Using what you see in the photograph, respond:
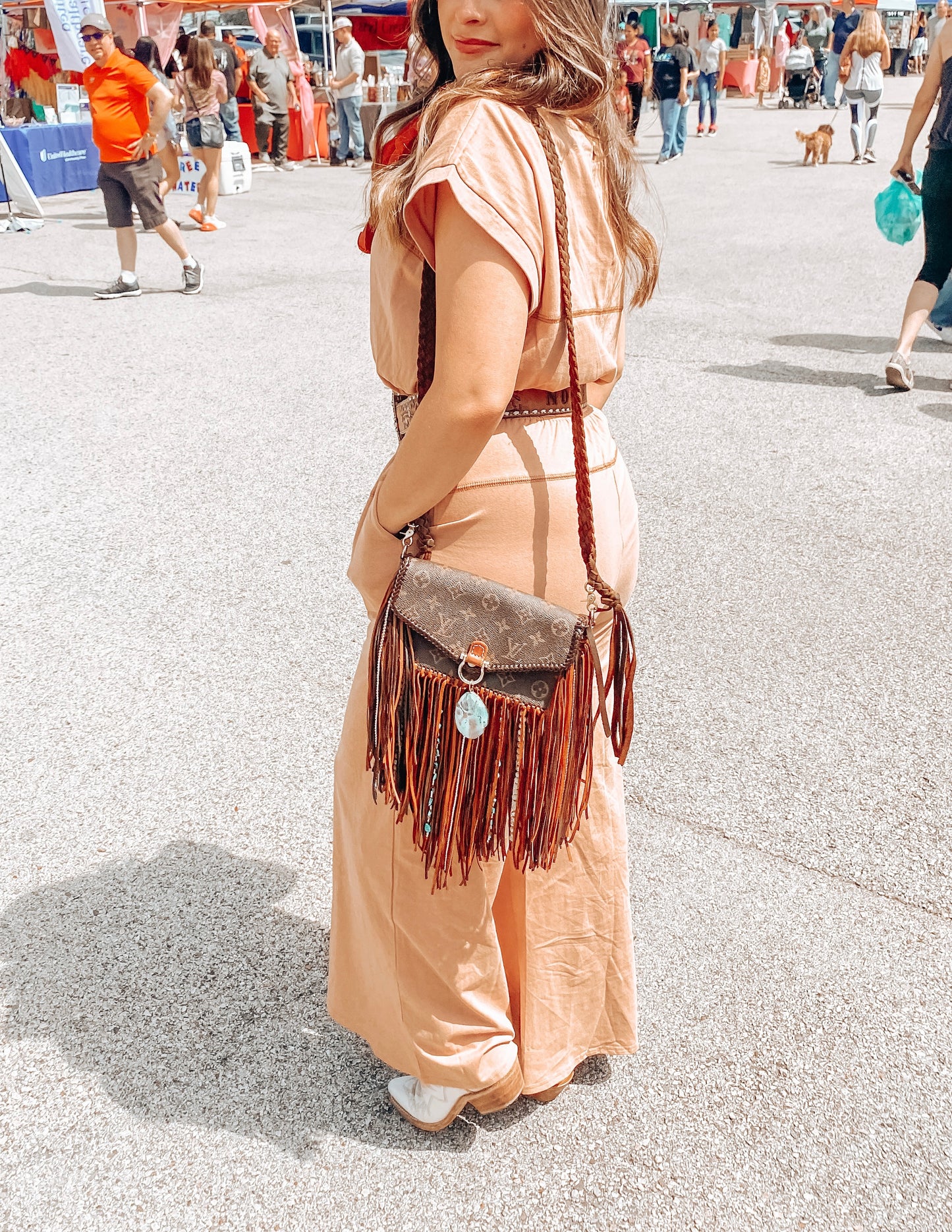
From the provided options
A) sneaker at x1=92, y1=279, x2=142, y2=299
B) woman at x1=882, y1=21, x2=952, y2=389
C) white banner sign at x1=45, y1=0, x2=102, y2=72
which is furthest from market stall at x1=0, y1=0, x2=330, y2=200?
woman at x1=882, y1=21, x2=952, y2=389

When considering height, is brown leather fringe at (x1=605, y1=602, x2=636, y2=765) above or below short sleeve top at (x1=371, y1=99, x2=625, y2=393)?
below

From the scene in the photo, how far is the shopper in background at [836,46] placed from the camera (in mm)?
25203

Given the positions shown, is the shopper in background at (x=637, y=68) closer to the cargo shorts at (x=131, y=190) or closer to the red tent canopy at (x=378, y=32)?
the red tent canopy at (x=378, y=32)

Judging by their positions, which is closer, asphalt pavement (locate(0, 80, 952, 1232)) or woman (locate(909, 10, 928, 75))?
asphalt pavement (locate(0, 80, 952, 1232))

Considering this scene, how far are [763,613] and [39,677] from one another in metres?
2.27

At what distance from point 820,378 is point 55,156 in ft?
33.5

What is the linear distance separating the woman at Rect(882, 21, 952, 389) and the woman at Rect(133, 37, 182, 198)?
16.4 ft

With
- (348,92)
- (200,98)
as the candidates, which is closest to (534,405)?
(200,98)

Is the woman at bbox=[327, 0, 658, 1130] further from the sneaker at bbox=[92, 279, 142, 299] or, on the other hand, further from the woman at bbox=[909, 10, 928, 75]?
the woman at bbox=[909, 10, 928, 75]

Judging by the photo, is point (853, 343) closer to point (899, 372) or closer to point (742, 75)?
point (899, 372)

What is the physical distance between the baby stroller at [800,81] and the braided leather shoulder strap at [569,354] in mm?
27367

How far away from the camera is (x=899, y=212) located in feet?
20.9

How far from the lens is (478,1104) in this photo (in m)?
1.82

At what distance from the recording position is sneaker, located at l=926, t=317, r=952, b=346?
6816 mm
